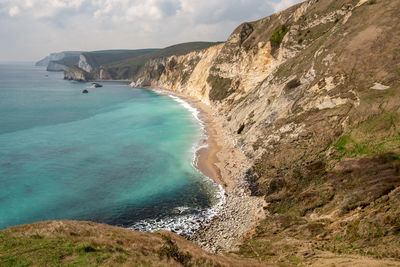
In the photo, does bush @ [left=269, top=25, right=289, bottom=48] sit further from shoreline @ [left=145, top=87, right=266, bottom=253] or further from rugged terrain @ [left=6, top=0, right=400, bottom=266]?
shoreline @ [left=145, top=87, right=266, bottom=253]

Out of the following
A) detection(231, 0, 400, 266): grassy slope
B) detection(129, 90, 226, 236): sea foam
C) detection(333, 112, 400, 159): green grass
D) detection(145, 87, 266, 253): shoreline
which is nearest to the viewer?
detection(231, 0, 400, 266): grassy slope

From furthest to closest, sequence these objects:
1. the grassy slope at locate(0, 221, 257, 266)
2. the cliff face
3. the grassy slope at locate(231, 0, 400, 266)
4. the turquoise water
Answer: the turquoise water
the cliff face
the grassy slope at locate(231, 0, 400, 266)
the grassy slope at locate(0, 221, 257, 266)

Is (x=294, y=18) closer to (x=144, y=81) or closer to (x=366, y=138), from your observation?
(x=366, y=138)

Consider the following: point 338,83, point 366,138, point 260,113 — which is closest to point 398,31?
point 338,83

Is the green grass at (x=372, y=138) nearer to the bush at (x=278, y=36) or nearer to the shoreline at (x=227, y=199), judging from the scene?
the shoreline at (x=227, y=199)

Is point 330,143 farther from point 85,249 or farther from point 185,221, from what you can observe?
point 85,249

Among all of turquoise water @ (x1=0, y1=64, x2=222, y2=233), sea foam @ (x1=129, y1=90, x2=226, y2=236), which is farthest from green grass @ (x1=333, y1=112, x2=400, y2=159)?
turquoise water @ (x1=0, y1=64, x2=222, y2=233)

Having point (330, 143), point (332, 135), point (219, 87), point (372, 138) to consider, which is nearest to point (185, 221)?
point (330, 143)
